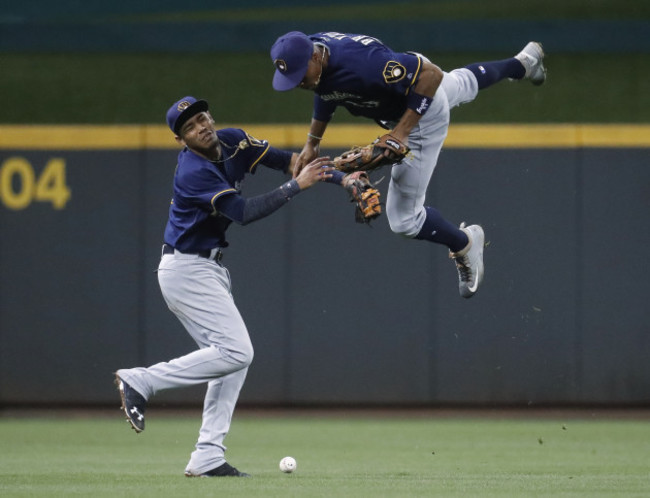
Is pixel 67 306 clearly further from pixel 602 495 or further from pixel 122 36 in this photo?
pixel 602 495

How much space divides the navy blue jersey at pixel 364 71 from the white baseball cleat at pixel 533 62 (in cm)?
99

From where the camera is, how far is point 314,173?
6.30m

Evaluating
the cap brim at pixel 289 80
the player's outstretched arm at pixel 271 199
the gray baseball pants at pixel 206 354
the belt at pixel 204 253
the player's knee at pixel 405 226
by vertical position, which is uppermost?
the cap brim at pixel 289 80

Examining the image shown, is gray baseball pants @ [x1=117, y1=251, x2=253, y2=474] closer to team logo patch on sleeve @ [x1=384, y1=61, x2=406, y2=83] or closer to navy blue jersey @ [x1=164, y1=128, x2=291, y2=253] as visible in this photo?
navy blue jersey @ [x1=164, y1=128, x2=291, y2=253]

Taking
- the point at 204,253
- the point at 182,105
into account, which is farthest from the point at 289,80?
the point at 204,253

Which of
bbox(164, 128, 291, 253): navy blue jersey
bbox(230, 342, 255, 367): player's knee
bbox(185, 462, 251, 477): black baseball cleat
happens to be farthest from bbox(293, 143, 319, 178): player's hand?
bbox(185, 462, 251, 477): black baseball cleat

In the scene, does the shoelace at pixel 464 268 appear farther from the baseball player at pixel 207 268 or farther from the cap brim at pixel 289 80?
the cap brim at pixel 289 80

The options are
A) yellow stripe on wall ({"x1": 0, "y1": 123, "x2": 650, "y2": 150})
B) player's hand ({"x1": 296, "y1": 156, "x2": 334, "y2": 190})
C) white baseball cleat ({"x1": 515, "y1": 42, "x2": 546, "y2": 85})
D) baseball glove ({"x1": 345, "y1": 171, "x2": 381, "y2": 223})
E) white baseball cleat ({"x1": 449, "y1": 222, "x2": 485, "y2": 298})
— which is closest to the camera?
baseball glove ({"x1": 345, "y1": 171, "x2": 381, "y2": 223})

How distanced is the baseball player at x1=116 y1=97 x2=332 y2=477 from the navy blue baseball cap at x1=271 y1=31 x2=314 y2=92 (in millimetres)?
502

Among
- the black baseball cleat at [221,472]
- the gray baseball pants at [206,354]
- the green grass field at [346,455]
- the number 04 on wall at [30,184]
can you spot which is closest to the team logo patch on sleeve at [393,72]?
the gray baseball pants at [206,354]

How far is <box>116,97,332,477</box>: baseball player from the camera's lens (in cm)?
642

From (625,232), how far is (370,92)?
5.60m

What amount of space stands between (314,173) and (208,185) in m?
0.62

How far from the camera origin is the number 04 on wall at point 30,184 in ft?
36.6
